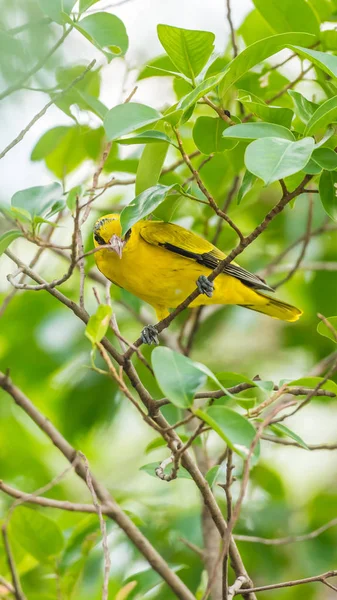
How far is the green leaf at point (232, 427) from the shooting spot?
1.15 m

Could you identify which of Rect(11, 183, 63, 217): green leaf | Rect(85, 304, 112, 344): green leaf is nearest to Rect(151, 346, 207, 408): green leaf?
Rect(85, 304, 112, 344): green leaf

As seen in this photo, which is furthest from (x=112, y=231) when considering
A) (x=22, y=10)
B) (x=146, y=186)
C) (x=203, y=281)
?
(x=22, y=10)

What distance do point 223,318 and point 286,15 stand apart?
170 centimetres

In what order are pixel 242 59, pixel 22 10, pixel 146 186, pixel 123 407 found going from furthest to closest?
pixel 123 407, pixel 146 186, pixel 242 59, pixel 22 10

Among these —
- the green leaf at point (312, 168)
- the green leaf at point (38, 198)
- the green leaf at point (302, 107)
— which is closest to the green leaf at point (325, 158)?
the green leaf at point (312, 168)

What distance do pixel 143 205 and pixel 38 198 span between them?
273 mm

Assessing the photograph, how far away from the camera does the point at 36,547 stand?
2.14 metres

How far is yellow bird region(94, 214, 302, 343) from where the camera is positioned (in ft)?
9.36

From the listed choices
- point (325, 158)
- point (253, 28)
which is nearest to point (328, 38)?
point (253, 28)

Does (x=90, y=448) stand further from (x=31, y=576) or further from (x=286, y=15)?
(x=286, y=15)

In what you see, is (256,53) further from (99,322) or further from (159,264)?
(159,264)

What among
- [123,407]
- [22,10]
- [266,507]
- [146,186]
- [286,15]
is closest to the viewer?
[22,10]

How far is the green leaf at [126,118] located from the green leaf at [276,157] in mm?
246

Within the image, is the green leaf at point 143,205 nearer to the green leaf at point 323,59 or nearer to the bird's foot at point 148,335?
the green leaf at point 323,59
